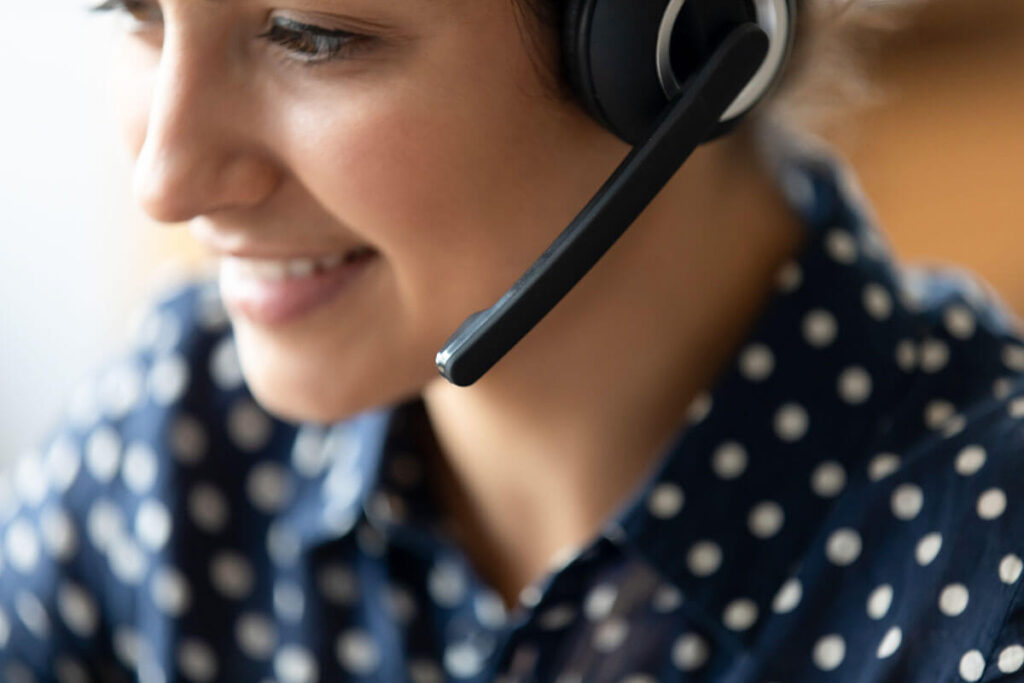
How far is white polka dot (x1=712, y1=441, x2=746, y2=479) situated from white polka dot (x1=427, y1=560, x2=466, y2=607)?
0.23m

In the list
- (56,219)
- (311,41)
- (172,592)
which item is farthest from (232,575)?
(56,219)

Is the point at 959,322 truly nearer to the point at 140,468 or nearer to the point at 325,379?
the point at 325,379

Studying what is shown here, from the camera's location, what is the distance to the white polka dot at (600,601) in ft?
3.07

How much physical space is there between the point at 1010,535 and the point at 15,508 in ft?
2.70

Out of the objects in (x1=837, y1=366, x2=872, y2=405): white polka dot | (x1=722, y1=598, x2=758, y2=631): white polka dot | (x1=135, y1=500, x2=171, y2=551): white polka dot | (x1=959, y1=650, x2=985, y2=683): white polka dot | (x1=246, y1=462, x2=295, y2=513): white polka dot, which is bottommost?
(x1=135, y1=500, x2=171, y2=551): white polka dot

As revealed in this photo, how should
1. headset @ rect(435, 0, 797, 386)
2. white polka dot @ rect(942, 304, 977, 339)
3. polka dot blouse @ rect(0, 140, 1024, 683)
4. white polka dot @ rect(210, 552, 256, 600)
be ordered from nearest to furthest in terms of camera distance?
1. headset @ rect(435, 0, 797, 386)
2. polka dot blouse @ rect(0, 140, 1024, 683)
3. white polka dot @ rect(942, 304, 977, 339)
4. white polka dot @ rect(210, 552, 256, 600)

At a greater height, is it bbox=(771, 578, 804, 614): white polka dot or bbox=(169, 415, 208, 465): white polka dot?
bbox=(771, 578, 804, 614): white polka dot

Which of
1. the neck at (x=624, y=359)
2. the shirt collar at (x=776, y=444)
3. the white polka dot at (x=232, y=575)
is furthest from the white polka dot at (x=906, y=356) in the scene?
the white polka dot at (x=232, y=575)

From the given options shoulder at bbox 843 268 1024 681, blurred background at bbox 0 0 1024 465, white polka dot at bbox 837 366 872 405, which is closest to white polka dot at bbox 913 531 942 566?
shoulder at bbox 843 268 1024 681

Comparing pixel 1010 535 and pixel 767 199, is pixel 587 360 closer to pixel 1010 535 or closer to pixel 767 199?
pixel 767 199

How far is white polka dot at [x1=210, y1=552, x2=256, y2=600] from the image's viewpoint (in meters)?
1.06

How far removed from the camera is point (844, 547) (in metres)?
0.88

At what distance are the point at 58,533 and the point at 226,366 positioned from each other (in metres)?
0.20

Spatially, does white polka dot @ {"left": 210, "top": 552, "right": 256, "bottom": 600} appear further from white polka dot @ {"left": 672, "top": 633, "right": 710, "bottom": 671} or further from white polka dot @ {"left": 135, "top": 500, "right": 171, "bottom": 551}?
white polka dot @ {"left": 672, "top": 633, "right": 710, "bottom": 671}
